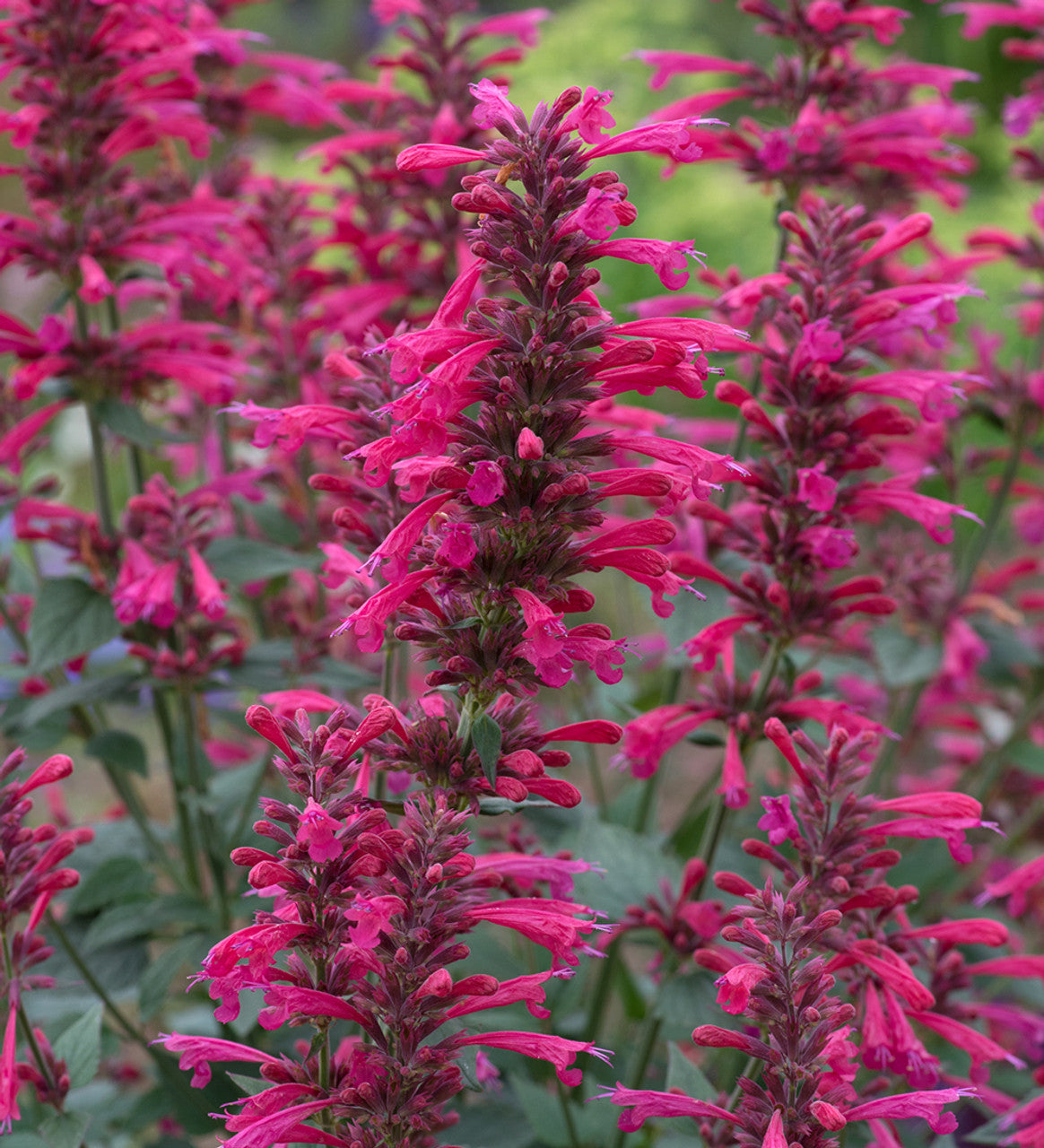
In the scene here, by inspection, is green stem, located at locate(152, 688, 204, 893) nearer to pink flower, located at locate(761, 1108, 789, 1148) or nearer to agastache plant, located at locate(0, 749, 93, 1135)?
agastache plant, located at locate(0, 749, 93, 1135)

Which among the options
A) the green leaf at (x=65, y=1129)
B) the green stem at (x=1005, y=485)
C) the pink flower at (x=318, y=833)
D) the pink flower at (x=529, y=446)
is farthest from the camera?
the green stem at (x=1005, y=485)

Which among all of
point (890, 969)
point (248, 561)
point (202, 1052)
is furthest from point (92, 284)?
point (890, 969)

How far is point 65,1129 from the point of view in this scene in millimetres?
2078

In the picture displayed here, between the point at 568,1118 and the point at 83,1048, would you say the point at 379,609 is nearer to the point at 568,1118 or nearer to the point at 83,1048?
the point at 83,1048

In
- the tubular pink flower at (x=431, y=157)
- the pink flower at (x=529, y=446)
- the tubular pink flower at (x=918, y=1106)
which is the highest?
the tubular pink flower at (x=431, y=157)

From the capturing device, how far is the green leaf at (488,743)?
1.70 metres

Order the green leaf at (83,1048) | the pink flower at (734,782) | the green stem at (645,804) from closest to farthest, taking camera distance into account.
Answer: the green leaf at (83,1048) → the pink flower at (734,782) → the green stem at (645,804)

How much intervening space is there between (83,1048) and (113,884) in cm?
72

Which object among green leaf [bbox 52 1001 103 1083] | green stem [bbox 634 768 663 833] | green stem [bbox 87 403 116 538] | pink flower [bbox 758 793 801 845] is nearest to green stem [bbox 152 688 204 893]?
green stem [bbox 87 403 116 538]

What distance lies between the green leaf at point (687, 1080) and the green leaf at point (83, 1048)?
1.09 meters

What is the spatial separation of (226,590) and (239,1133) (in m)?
1.94

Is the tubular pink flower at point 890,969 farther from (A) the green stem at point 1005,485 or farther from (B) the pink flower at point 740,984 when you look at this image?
(A) the green stem at point 1005,485

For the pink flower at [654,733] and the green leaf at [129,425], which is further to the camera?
the green leaf at [129,425]

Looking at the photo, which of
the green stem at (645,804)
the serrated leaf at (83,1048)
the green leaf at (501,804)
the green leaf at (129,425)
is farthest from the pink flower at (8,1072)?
the green stem at (645,804)
